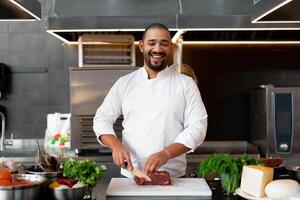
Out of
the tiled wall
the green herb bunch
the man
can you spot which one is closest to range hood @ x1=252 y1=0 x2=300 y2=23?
the man

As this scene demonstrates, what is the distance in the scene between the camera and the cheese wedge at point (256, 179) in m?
1.76

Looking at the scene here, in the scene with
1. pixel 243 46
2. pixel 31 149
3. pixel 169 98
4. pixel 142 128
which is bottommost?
pixel 31 149

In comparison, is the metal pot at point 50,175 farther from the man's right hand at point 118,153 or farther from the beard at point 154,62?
the beard at point 154,62

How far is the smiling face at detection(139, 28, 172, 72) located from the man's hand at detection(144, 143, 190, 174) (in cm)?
46

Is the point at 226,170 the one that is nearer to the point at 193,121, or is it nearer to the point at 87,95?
the point at 193,121

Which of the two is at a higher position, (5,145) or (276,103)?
(276,103)

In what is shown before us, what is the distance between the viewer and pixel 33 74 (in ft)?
13.8

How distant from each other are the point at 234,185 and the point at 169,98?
0.66 m

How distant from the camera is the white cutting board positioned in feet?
6.02

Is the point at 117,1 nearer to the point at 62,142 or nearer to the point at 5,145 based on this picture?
the point at 62,142

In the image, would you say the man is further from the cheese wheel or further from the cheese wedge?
the cheese wheel

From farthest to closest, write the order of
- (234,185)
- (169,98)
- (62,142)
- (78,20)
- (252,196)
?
1. (62,142)
2. (78,20)
3. (169,98)
4. (234,185)
5. (252,196)

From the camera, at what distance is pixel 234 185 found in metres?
1.91

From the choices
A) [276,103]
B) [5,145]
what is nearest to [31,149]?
[5,145]
